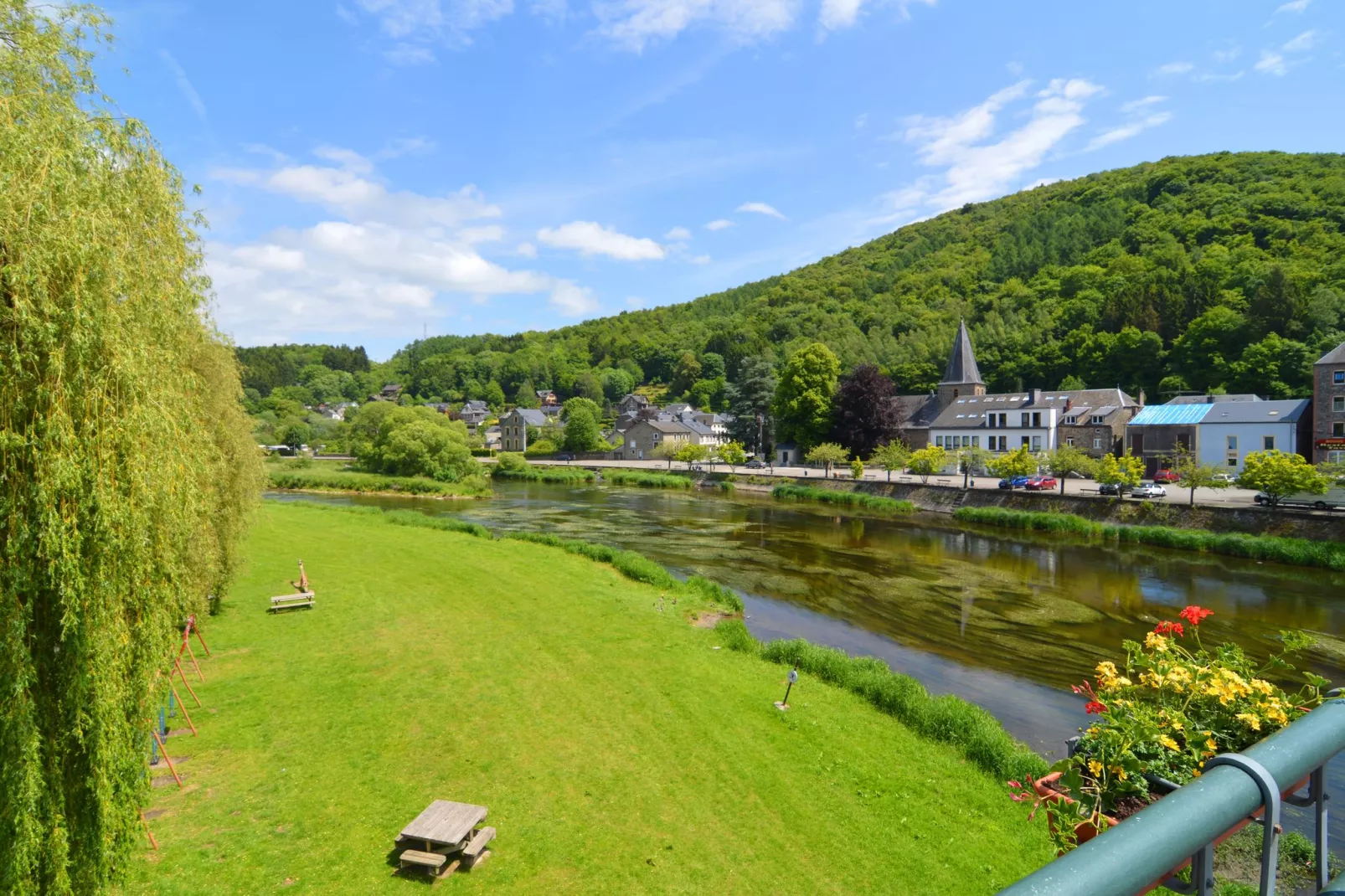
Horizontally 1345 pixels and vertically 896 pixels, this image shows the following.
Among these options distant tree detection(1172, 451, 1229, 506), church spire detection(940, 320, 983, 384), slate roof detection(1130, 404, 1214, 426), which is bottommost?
distant tree detection(1172, 451, 1229, 506)

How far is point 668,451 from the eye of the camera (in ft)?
265

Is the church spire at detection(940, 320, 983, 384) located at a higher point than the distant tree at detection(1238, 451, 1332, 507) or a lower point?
higher

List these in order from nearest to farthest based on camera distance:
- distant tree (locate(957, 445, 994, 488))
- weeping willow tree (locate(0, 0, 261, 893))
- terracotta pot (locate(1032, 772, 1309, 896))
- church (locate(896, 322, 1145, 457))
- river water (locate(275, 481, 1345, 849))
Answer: terracotta pot (locate(1032, 772, 1309, 896)), weeping willow tree (locate(0, 0, 261, 893)), river water (locate(275, 481, 1345, 849)), distant tree (locate(957, 445, 994, 488)), church (locate(896, 322, 1145, 457))

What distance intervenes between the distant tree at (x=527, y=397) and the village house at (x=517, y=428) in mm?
46929

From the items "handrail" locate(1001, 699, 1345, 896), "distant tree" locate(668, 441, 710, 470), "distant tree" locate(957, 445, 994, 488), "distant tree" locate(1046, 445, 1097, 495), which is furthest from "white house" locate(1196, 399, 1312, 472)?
"handrail" locate(1001, 699, 1345, 896)

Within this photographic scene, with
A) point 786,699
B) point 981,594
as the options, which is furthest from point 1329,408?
point 786,699

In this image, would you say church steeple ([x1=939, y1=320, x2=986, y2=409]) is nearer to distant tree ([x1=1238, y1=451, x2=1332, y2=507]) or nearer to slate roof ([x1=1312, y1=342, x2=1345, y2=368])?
slate roof ([x1=1312, y1=342, x2=1345, y2=368])

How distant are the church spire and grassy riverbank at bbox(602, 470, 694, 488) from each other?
28.7 m

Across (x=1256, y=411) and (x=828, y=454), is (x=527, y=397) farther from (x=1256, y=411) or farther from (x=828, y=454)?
(x=1256, y=411)

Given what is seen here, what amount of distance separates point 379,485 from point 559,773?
51484mm

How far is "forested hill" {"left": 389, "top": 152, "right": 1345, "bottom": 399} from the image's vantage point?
70062 millimetres

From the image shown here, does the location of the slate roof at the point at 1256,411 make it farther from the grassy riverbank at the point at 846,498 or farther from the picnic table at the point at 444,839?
the picnic table at the point at 444,839

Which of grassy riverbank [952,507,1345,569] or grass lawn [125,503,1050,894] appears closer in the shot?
grass lawn [125,503,1050,894]

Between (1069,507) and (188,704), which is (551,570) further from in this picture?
(1069,507)
